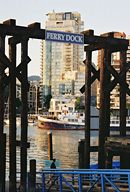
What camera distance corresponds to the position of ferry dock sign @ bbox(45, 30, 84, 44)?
17562mm

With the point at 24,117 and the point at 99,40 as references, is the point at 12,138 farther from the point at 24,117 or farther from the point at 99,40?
the point at 99,40

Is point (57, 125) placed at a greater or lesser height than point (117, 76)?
lesser

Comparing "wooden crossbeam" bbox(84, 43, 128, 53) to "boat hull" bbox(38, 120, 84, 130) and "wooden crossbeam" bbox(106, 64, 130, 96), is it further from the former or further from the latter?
"boat hull" bbox(38, 120, 84, 130)

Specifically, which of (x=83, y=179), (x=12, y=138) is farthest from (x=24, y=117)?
(x=83, y=179)

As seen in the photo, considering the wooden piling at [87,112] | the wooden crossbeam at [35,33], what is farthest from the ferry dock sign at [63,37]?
the wooden piling at [87,112]

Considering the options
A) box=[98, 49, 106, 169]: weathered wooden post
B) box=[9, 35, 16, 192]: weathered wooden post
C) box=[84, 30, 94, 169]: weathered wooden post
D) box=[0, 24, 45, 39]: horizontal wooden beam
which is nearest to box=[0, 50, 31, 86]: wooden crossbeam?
box=[9, 35, 16, 192]: weathered wooden post

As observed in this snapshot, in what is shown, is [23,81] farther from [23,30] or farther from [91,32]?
[91,32]

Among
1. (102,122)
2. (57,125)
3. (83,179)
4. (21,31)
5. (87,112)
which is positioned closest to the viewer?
(83,179)

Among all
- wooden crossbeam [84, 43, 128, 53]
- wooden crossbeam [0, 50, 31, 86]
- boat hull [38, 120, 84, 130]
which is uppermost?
wooden crossbeam [84, 43, 128, 53]

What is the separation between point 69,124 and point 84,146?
12225 centimetres

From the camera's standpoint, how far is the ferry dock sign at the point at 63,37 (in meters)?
17.6

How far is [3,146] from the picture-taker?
1627 cm

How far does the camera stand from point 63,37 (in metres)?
17.8

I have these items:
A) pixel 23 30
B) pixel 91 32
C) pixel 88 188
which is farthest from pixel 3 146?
pixel 91 32
